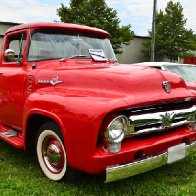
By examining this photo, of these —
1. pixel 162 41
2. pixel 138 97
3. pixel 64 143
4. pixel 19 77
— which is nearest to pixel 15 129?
pixel 19 77

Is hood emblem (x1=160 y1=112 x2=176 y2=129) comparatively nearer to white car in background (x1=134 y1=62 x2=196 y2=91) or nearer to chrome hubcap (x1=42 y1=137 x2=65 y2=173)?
chrome hubcap (x1=42 y1=137 x2=65 y2=173)

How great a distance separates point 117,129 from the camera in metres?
3.48

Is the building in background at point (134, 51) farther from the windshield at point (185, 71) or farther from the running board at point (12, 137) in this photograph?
the running board at point (12, 137)

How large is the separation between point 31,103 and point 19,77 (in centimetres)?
83

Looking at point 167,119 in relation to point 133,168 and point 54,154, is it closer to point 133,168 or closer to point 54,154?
point 133,168

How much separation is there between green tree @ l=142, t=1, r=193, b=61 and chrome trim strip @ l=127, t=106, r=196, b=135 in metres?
29.1

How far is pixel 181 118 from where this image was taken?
13.6 ft

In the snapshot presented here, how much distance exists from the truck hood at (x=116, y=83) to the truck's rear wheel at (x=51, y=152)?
17.9 inches

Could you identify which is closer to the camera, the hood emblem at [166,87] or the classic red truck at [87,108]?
the classic red truck at [87,108]

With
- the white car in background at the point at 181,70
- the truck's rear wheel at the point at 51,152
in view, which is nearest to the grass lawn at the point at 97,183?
the truck's rear wheel at the point at 51,152

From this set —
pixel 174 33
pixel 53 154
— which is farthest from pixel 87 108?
pixel 174 33

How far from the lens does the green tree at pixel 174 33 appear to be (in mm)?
32750

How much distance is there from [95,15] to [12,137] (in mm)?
23624

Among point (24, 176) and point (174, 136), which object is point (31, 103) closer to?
point (24, 176)
